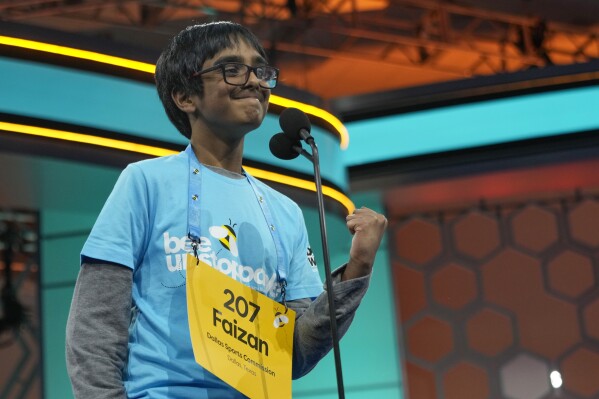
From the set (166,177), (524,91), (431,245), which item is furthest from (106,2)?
(166,177)

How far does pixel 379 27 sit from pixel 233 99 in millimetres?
9296

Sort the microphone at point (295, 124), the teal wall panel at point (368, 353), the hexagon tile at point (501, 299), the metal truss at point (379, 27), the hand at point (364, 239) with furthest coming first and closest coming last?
1. the metal truss at point (379, 27)
2. the hexagon tile at point (501, 299)
3. the teal wall panel at point (368, 353)
4. the microphone at point (295, 124)
5. the hand at point (364, 239)

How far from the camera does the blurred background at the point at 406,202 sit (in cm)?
354

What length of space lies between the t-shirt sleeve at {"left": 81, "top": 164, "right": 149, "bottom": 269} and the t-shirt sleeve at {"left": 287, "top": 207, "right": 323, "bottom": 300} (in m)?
0.31

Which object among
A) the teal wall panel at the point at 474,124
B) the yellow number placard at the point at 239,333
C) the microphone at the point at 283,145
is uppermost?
the teal wall panel at the point at 474,124

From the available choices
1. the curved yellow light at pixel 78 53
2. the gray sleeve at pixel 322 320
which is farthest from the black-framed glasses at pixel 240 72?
the curved yellow light at pixel 78 53

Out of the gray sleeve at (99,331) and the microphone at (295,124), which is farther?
the microphone at (295,124)

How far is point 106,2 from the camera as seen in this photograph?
368 inches

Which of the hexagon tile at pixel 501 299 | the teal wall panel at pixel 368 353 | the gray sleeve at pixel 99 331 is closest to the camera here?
the gray sleeve at pixel 99 331

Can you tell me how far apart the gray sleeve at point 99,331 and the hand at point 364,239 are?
0.36 m

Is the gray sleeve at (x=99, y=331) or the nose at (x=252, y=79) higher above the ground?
the nose at (x=252, y=79)

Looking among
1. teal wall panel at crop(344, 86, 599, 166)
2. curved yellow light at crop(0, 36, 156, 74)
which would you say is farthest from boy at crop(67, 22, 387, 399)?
teal wall panel at crop(344, 86, 599, 166)

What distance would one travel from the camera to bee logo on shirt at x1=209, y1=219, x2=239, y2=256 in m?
1.66

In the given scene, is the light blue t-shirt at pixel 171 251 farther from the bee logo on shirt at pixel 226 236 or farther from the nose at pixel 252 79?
the nose at pixel 252 79
